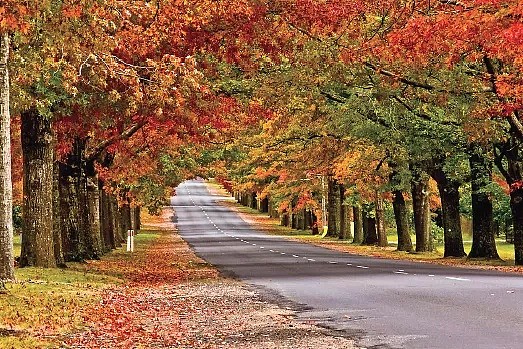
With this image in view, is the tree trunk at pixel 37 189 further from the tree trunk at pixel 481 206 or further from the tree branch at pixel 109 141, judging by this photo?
the tree trunk at pixel 481 206

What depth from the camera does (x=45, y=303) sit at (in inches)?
628

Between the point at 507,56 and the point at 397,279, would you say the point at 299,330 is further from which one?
the point at 507,56

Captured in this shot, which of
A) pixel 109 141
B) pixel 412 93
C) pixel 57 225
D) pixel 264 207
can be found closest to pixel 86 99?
pixel 57 225

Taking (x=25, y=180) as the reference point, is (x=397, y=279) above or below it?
below

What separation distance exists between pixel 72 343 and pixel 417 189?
113 feet

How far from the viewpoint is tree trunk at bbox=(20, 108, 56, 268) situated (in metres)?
22.6

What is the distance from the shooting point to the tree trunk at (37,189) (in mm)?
22578

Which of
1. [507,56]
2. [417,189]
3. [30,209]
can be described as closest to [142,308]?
[30,209]

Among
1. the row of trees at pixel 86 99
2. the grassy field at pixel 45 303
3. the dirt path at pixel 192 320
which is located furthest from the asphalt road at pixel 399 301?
the row of trees at pixel 86 99

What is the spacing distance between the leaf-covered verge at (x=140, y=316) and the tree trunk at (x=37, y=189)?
93 cm

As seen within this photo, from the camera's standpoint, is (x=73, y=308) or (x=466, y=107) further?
(x=466, y=107)

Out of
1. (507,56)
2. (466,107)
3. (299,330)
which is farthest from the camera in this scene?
(466,107)

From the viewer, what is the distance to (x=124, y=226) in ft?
200

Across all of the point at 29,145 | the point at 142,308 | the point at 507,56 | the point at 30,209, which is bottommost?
the point at 142,308
